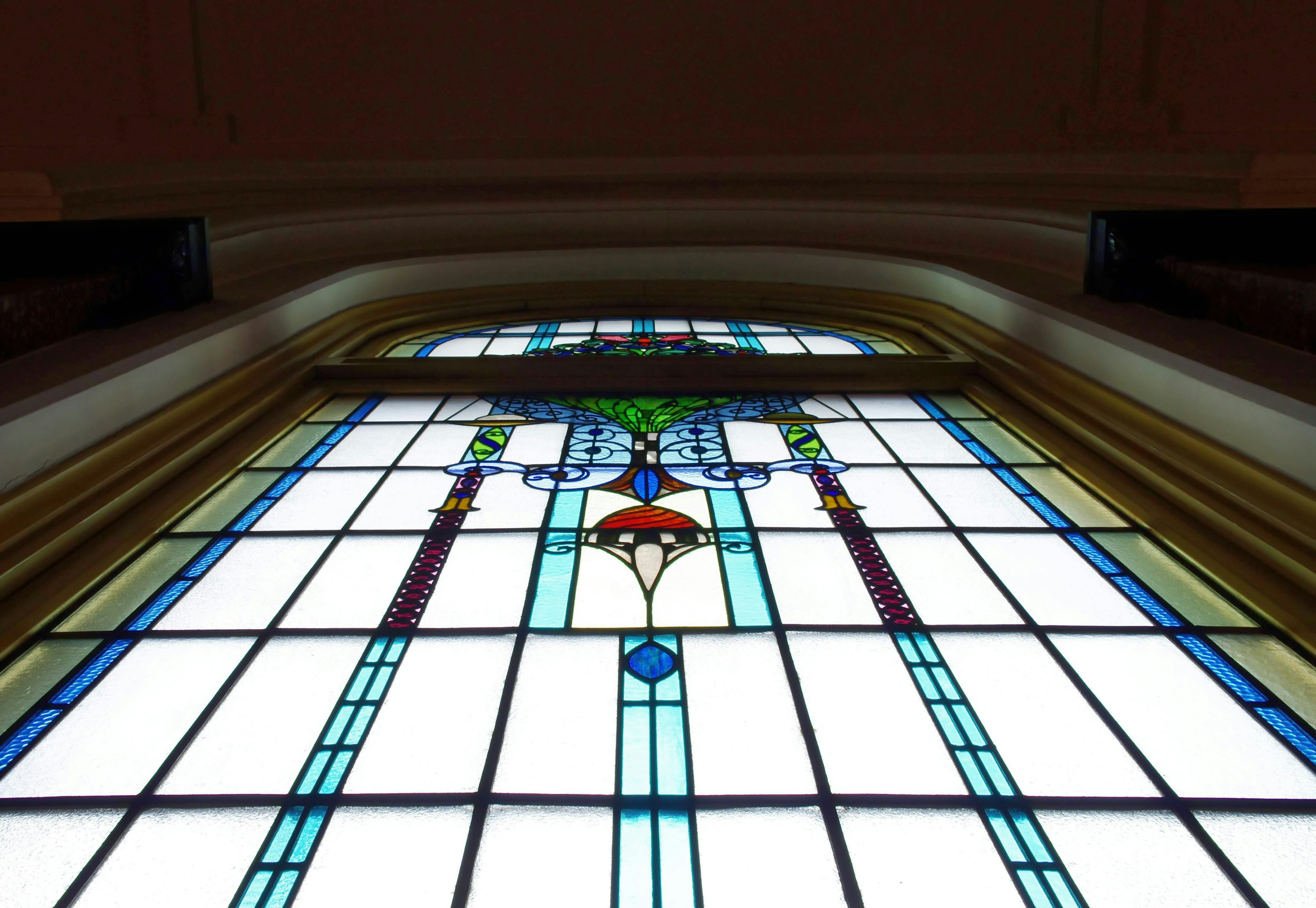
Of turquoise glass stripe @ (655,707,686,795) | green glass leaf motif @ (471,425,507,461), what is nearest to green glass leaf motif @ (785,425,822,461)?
green glass leaf motif @ (471,425,507,461)

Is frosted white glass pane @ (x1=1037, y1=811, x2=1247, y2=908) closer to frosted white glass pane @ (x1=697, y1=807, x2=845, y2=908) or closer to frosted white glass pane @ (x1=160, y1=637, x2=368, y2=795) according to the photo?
frosted white glass pane @ (x1=697, y1=807, x2=845, y2=908)

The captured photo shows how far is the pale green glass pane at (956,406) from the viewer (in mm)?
3018

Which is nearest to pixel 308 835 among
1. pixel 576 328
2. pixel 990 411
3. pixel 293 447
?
pixel 293 447

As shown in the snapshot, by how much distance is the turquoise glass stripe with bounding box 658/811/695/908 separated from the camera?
1116mm

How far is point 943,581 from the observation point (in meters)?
1.87

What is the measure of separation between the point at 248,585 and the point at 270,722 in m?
0.50

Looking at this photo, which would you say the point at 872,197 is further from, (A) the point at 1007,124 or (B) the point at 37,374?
(B) the point at 37,374

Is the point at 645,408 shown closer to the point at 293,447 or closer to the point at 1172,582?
the point at 293,447

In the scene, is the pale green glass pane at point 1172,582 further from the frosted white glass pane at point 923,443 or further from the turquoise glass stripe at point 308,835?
the turquoise glass stripe at point 308,835

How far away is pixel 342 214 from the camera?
17.2 ft

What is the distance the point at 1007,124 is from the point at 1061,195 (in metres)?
1.11

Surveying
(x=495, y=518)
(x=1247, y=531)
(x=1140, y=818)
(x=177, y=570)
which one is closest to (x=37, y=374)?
(x=177, y=570)

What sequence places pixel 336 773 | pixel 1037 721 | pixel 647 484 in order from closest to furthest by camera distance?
pixel 336 773 → pixel 1037 721 → pixel 647 484

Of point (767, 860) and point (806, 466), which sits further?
point (806, 466)
